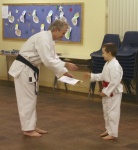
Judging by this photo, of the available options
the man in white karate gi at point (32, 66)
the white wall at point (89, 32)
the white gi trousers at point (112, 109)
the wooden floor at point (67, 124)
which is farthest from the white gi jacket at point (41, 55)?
the white wall at point (89, 32)

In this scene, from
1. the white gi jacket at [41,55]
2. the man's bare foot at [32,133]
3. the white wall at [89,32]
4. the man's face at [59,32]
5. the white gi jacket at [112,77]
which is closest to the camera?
the white gi jacket at [112,77]

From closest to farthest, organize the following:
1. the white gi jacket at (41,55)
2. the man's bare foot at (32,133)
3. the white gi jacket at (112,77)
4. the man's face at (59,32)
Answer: the white gi jacket at (112,77) < the white gi jacket at (41,55) < the man's face at (59,32) < the man's bare foot at (32,133)

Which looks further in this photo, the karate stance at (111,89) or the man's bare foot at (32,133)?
the man's bare foot at (32,133)

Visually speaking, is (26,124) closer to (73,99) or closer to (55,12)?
(73,99)

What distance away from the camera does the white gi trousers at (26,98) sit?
15.6ft

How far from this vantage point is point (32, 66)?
4.79 m

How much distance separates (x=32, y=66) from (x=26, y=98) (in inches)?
16.1

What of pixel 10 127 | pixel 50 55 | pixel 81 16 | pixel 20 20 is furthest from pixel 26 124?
pixel 20 20

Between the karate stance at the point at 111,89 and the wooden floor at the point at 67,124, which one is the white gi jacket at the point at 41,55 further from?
the wooden floor at the point at 67,124

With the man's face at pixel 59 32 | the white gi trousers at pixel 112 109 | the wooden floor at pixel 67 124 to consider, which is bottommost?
the wooden floor at pixel 67 124

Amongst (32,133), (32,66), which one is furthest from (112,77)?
(32,133)

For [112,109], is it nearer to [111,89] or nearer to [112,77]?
[111,89]

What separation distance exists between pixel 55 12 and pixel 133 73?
9.08ft

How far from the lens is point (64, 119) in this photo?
5902 mm
